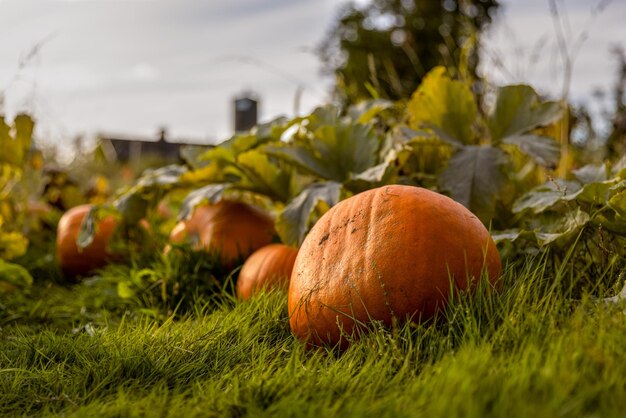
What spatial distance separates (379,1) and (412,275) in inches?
644

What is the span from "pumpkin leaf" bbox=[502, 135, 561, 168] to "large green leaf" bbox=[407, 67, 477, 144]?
0.18 metres

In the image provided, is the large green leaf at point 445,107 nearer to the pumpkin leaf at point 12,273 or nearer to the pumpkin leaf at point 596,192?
the pumpkin leaf at point 596,192

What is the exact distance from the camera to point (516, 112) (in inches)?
101

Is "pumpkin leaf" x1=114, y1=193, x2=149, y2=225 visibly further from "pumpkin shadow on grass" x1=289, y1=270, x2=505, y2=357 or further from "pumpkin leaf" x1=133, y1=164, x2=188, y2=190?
"pumpkin shadow on grass" x1=289, y1=270, x2=505, y2=357

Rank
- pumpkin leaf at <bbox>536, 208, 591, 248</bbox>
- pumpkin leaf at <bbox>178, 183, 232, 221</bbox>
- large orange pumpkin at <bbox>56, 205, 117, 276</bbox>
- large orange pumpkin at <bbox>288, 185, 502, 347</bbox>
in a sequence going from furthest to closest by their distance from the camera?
large orange pumpkin at <bbox>56, 205, 117, 276</bbox>
pumpkin leaf at <bbox>178, 183, 232, 221</bbox>
pumpkin leaf at <bbox>536, 208, 591, 248</bbox>
large orange pumpkin at <bbox>288, 185, 502, 347</bbox>

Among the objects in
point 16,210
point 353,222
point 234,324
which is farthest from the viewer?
point 16,210

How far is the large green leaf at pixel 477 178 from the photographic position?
222 cm

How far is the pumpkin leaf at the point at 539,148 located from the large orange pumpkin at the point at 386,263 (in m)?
0.73

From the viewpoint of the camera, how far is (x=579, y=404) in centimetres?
100

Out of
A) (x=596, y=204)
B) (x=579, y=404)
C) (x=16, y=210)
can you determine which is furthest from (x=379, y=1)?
(x=579, y=404)

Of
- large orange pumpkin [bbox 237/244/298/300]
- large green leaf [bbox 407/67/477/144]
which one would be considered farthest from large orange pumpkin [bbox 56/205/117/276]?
large green leaf [bbox 407/67/477/144]

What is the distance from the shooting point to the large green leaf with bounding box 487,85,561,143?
2525 millimetres

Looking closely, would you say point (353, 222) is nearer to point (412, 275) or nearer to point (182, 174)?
point (412, 275)

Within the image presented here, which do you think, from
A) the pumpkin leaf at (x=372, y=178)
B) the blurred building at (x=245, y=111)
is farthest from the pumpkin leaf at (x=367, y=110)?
the blurred building at (x=245, y=111)
